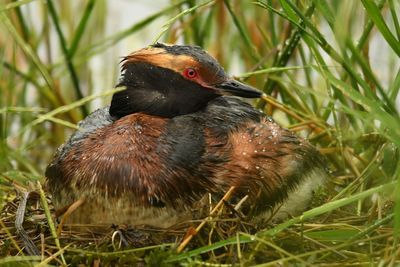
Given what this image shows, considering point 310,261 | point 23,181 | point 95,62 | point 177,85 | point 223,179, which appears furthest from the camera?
point 95,62

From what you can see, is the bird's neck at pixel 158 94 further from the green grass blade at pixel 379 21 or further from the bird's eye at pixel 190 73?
the green grass blade at pixel 379 21

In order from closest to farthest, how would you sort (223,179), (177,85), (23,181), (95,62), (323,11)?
(323,11)
(223,179)
(177,85)
(23,181)
(95,62)

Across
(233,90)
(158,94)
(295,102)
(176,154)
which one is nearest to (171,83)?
(158,94)

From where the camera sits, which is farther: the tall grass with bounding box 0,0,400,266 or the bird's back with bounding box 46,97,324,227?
the bird's back with bounding box 46,97,324,227

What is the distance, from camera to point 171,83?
541cm

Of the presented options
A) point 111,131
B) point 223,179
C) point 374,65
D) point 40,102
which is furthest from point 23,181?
point 374,65

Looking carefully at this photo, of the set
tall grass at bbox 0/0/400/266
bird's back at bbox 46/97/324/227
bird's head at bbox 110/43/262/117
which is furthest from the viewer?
bird's head at bbox 110/43/262/117

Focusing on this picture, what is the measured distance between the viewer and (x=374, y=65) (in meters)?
7.69

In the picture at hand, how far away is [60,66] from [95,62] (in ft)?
5.28

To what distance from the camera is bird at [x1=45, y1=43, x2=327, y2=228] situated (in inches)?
→ 191

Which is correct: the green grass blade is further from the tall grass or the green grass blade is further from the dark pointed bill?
the dark pointed bill

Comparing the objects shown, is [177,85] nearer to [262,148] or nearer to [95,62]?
[262,148]

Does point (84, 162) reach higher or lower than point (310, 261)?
higher

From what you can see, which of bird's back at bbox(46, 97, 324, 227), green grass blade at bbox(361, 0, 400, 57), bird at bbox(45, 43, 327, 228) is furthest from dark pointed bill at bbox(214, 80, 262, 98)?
green grass blade at bbox(361, 0, 400, 57)
